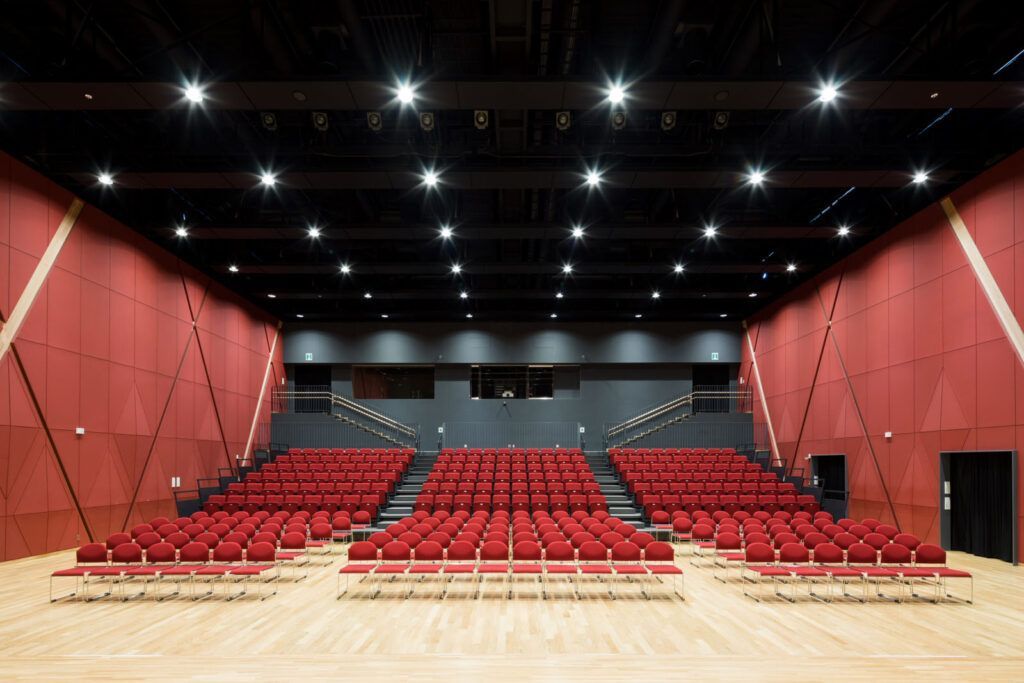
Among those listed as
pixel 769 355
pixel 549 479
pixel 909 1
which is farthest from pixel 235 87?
pixel 769 355

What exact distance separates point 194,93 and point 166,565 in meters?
6.13

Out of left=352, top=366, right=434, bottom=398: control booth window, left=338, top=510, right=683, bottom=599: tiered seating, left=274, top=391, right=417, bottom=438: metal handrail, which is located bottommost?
left=338, top=510, right=683, bottom=599: tiered seating

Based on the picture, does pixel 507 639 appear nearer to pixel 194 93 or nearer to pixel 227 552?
pixel 227 552

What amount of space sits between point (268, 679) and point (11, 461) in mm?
8246

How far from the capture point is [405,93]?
8.95m

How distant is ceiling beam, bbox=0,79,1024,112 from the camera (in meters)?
8.77

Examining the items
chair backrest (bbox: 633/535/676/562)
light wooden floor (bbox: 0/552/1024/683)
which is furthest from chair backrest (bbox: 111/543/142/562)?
chair backrest (bbox: 633/535/676/562)

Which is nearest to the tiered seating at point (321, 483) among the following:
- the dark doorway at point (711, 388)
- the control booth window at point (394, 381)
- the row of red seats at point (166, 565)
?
the control booth window at point (394, 381)

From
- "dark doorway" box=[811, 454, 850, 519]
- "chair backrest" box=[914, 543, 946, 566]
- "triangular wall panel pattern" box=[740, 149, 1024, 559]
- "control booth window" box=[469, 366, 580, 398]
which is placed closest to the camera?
"chair backrest" box=[914, 543, 946, 566]

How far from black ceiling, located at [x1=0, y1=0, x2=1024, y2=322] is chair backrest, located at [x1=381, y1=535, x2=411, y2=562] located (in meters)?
5.90

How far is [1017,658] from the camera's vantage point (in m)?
6.04

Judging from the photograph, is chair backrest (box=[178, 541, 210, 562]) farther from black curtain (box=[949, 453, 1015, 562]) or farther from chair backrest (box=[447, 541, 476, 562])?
black curtain (box=[949, 453, 1015, 562])

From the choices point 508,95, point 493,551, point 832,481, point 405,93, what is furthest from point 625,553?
point 832,481

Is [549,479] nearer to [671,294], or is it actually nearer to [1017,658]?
[671,294]
